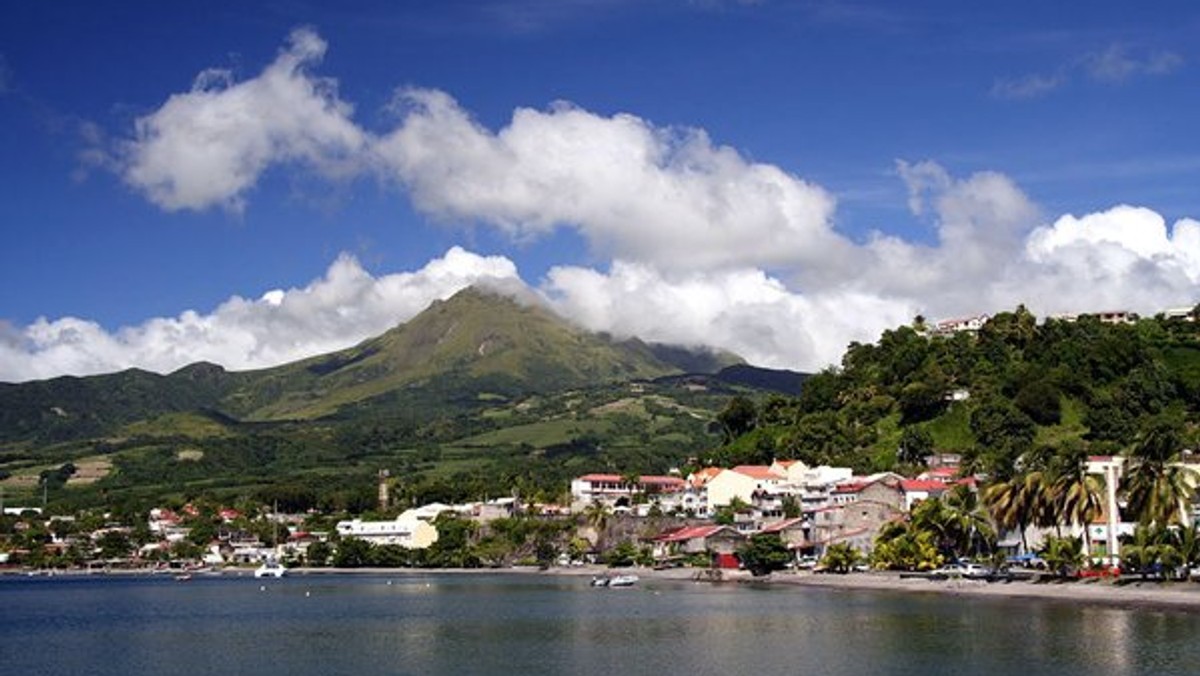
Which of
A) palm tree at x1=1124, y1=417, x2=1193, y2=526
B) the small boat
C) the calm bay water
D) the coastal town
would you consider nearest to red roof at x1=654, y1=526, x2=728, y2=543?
the coastal town

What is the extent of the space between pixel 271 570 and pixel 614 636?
111 metres

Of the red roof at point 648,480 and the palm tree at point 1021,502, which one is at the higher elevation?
the red roof at point 648,480

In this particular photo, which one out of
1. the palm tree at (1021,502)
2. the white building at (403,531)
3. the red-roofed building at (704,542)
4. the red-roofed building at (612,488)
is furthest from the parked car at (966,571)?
the white building at (403,531)

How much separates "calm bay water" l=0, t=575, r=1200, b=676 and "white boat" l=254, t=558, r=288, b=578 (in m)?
57.2

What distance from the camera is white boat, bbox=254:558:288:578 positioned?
557ft

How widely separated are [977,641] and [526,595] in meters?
55.0

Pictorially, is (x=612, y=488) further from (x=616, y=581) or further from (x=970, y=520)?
(x=970, y=520)

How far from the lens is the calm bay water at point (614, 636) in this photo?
57156mm

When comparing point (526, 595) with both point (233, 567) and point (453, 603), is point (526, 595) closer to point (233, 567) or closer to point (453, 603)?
point (453, 603)

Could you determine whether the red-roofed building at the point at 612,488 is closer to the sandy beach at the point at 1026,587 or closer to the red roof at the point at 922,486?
the red roof at the point at 922,486

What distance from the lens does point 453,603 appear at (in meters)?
103

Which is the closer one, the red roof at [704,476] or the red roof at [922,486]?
the red roof at [922,486]

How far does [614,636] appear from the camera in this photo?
7131 cm

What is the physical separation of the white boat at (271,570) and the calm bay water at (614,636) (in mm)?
57175
